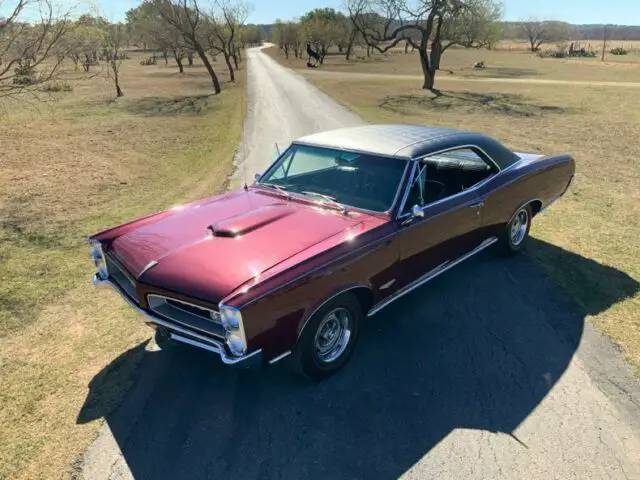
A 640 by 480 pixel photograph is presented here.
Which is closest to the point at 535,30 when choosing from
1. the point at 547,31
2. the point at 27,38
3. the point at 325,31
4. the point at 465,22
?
the point at 547,31

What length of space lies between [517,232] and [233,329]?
4239 millimetres

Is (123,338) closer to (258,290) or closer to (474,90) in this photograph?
(258,290)

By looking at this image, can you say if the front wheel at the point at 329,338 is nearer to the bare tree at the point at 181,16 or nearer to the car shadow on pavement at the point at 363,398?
the car shadow on pavement at the point at 363,398

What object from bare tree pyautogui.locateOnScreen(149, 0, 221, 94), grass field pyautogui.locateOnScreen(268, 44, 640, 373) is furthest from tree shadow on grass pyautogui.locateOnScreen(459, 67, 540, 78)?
bare tree pyautogui.locateOnScreen(149, 0, 221, 94)

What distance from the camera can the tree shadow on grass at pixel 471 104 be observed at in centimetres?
2003

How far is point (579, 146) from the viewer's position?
41.5ft

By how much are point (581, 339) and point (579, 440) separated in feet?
4.42

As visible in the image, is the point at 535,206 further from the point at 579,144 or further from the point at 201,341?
the point at 579,144

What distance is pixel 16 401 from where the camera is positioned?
3.77 meters

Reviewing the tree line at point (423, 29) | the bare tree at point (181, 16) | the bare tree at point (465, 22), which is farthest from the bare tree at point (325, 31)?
the bare tree at point (181, 16)

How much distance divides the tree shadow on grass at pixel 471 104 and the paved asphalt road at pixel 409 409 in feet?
55.7

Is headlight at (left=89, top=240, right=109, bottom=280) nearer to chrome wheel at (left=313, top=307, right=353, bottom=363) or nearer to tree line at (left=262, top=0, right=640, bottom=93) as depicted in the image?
chrome wheel at (left=313, top=307, right=353, bottom=363)

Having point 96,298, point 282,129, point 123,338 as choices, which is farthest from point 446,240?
point 282,129

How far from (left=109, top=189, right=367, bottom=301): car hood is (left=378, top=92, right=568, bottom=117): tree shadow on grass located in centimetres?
1735
